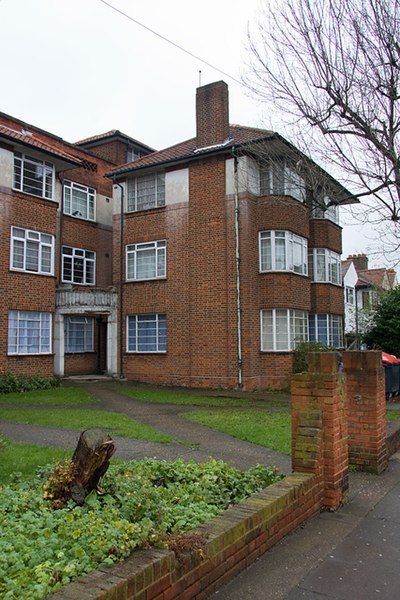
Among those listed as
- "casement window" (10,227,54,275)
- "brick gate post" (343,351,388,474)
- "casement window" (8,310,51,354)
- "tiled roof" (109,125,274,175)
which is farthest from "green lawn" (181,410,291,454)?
"tiled roof" (109,125,274,175)

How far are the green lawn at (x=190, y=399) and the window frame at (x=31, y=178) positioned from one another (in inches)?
309

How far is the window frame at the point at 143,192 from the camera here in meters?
21.0

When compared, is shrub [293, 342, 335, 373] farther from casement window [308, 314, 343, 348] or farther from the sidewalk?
the sidewalk

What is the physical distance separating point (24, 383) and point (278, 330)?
Result: 9017 mm

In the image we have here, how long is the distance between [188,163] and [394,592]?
1834 centimetres

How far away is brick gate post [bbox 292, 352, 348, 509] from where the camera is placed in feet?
16.2

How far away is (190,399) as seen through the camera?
627 inches

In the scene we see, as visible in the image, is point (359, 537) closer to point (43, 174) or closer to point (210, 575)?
point (210, 575)

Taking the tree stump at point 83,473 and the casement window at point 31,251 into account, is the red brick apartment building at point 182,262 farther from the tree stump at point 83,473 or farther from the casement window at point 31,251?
the tree stump at point 83,473

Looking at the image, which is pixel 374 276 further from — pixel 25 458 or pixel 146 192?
pixel 25 458

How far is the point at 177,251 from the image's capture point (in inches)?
791

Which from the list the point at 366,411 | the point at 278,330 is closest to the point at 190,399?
the point at 278,330

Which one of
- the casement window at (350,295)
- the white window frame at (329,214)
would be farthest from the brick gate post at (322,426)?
the casement window at (350,295)

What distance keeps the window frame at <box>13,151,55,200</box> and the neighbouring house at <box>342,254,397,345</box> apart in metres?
15.2
